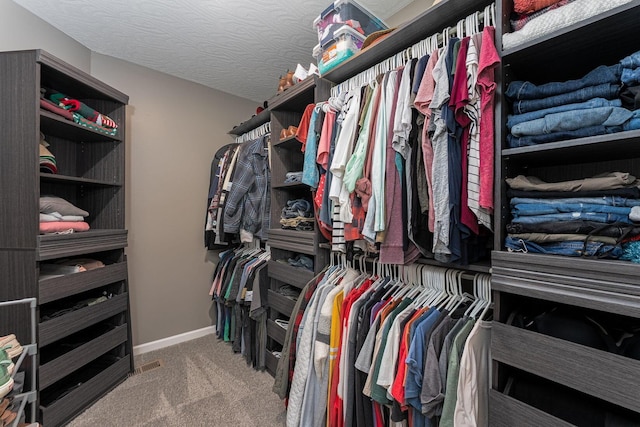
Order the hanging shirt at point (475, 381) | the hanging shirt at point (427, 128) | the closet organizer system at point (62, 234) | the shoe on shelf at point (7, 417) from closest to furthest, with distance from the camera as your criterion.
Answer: the hanging shirt at point (475, 381), the hanging shirt at point (427, 128), the shoe on shelf at point (7, 417), the closet organizer system at point (62, 234)

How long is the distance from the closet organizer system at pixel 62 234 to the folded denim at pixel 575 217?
2.14 metres

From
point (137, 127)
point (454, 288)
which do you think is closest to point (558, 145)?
point (454, 288)

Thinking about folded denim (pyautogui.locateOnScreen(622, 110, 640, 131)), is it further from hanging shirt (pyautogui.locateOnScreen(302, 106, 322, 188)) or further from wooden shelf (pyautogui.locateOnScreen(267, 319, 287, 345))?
wooden shelf (pyautogui.locateOnScreen(267, 319, 287, 345))

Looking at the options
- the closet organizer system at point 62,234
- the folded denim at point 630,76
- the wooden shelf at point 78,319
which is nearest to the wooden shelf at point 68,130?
the closet organizer system at point 62,234

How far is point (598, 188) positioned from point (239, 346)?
2.52 m

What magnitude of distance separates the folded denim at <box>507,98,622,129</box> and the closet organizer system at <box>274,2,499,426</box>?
9 centimetres

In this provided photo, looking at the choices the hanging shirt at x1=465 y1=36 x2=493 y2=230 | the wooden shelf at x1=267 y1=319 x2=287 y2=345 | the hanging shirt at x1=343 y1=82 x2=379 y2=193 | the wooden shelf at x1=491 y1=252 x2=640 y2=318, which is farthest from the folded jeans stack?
the wooden shelf at x1=267 y1=319 x2=287 y2=345

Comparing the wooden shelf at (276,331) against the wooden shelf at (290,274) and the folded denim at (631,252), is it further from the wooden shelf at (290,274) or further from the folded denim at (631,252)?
the folded denim at (631,252)

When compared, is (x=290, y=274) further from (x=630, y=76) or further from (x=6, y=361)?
(x=630, y=76)

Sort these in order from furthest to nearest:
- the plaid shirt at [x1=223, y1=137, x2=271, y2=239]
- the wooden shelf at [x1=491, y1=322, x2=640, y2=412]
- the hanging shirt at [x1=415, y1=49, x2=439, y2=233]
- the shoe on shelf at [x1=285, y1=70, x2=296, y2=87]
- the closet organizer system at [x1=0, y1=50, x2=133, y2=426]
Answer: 1. the plaid shirt at [x1=223, y1=137, x2=271, y2=239]
2. the shoe on shelf at [x1=285, y1=70, x2=296, y2=87]
3. the closet organizer system at [x1=0, y1=50, x2=133, y2=426]
4. the hanging shirt at [x1=415, y1=49, x2=439, y2=233]
5. the wooden shelf at [x1=491, y1=322, x2=640, y2=412]

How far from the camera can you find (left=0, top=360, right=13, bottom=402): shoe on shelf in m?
1.03

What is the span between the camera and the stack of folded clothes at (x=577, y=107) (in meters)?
0.71

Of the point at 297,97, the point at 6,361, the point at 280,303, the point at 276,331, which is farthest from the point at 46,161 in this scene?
the point at 276,331

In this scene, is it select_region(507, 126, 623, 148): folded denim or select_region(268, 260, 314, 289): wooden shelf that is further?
select_region(268, 260, 314, 289): wooden shelf
